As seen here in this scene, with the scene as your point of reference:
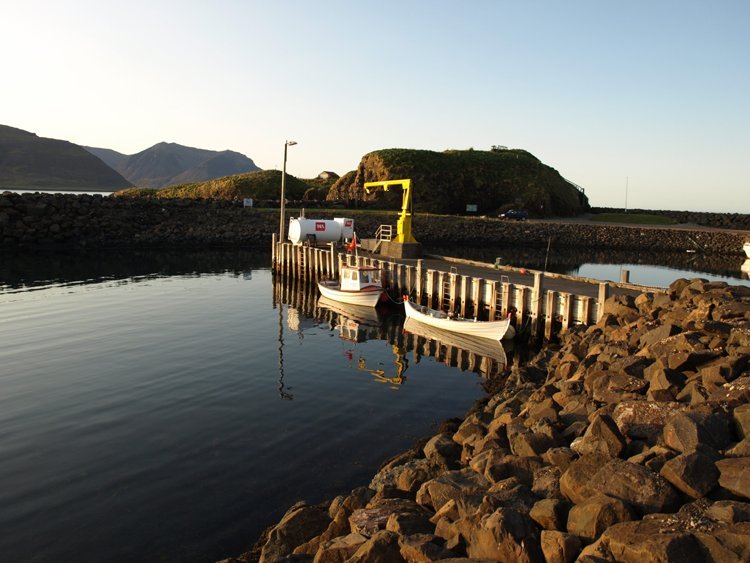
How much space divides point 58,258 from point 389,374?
4522cm

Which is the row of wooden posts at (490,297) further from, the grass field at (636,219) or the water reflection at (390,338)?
the grass field at (636,219)

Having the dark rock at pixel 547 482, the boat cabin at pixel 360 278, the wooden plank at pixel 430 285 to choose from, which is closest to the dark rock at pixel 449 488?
the dark rock at pixel 547 482

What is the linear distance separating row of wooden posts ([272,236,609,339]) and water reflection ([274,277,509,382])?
6.07ft

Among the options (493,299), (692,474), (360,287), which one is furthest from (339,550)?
(360,287)

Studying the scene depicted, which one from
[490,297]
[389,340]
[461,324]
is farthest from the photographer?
[490,297]

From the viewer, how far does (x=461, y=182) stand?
103 meters

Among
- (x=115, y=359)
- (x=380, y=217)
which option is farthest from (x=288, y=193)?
(x=115, y=359)

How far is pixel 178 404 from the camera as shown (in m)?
18.3

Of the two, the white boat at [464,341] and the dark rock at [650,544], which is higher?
the dark rock at [650,544]

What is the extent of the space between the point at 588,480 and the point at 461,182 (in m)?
98.0

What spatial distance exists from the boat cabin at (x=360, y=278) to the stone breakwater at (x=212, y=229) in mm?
35272

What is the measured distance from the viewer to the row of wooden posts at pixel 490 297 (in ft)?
81.6

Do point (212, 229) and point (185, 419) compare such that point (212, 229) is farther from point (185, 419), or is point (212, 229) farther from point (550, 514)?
point (550, 514)

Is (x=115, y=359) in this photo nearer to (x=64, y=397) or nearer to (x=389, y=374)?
(x=64, y=397)
